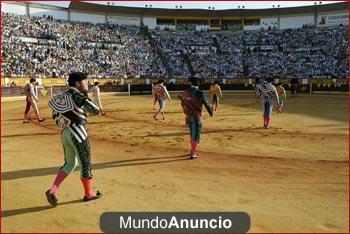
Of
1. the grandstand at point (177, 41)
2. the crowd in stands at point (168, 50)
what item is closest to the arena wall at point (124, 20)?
the grandstand at point (177, 41)

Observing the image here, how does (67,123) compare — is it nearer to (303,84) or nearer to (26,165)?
(26,165)

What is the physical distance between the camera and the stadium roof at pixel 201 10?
53.3 m

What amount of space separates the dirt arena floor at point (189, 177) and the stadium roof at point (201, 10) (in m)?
43.3

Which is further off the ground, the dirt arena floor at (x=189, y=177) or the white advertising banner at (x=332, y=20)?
the white advertising banner at (x=332, y=20)

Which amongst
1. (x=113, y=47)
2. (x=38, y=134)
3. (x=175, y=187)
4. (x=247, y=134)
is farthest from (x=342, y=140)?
(x=113, y=47)

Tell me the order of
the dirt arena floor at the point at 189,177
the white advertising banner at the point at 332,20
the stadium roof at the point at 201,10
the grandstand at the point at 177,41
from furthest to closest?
the white advertising banner at the point at 332,20 → the stadium roof at the point at 201,10 → the grandstand at the point at 177,41 → the dirt arena floor at the point at 189,177

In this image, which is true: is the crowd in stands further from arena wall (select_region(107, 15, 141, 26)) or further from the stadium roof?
A: the stadium roof

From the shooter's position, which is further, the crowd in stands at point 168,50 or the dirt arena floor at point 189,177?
the crowd in stands at point 168,50

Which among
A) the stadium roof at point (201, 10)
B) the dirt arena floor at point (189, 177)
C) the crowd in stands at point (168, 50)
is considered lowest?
the dirt arena floor at point (189, 177)

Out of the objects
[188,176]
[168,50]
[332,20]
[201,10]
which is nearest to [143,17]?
[168,50]

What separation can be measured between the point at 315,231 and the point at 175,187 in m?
2.65

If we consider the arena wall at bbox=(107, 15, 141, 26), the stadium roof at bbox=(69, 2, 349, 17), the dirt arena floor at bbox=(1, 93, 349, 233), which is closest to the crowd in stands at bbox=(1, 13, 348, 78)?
the arena wall at bbox=(107, 15, 141, 26)

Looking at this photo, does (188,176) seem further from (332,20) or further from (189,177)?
(332,20)

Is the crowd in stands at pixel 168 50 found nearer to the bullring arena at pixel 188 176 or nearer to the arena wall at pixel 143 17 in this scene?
the arena wall at pixel 143 17
